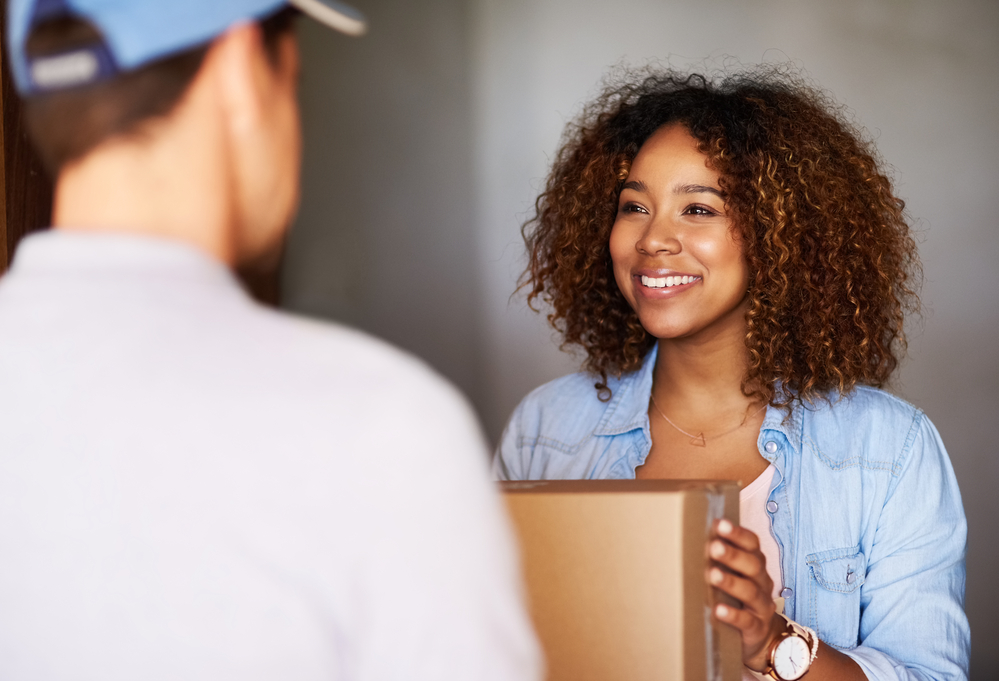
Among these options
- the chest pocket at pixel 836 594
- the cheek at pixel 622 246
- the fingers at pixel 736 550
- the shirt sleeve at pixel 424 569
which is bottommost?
the chest pocket at pixel 836 594

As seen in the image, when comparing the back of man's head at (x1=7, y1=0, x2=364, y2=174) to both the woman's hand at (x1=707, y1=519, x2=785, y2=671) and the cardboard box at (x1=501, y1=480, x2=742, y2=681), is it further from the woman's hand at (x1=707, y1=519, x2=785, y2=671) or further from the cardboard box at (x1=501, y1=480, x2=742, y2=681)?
the woman's hand at (x1=707, y1=519, x2=785, y2=671)

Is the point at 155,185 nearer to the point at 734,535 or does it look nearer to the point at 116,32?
the point at 116,32

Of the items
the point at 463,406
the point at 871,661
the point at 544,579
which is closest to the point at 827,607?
the point at 871,661

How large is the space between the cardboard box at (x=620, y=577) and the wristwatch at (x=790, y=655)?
0.80 feet

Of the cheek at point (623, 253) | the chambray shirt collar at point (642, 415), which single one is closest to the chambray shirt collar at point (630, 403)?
the chambray shirt collar at point (642, 415)

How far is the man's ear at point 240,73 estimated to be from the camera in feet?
1.34

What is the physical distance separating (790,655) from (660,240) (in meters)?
0.53

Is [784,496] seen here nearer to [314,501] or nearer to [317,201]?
[314,501]

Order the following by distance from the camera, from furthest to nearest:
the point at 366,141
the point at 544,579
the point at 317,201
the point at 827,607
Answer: the point at 366,141 → the point at 317,201 → the point at 827,607 → the point at 544,579

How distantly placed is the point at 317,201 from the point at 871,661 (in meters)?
1.13

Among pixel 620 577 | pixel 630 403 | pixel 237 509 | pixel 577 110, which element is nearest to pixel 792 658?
pixel 620 577

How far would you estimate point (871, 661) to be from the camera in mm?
975

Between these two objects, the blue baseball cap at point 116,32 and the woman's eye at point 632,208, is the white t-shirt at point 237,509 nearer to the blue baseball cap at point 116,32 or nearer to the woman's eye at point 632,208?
the blue baseball cap at point 116,32

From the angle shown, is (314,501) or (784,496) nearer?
(314,501)
